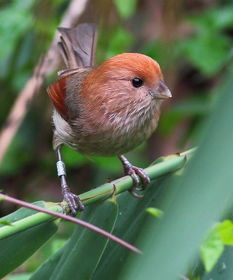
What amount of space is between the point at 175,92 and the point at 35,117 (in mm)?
1417

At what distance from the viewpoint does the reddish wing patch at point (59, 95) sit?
3346 mm

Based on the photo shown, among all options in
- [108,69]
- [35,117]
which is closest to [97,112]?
[108,69]

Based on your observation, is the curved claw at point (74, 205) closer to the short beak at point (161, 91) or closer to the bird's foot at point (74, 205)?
the bird's foot at point (74, 205)

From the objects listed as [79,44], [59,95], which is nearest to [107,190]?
[59,95]

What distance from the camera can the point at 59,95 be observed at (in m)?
3.39

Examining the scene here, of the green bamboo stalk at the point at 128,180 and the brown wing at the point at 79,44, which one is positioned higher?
the brown wing at the point at 79,44

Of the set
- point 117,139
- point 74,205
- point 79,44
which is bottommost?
point 74,205

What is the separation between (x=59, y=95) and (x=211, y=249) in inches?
72.6

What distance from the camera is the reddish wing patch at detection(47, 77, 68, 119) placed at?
11.0 feet

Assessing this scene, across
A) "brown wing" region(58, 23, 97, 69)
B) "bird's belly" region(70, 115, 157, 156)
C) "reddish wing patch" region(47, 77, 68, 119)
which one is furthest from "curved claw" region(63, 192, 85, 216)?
"brown wing" region(58, 23, 97, 69)

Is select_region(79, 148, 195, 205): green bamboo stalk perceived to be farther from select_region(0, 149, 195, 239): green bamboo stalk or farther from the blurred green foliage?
the blurred green foliage

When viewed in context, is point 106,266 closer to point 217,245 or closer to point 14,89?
point 217,245

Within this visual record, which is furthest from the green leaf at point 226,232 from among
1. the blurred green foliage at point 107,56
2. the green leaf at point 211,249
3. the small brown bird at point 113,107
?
the blurred green foliage at point 107,56

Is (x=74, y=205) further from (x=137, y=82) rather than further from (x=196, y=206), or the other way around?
(x=196, y=206)
